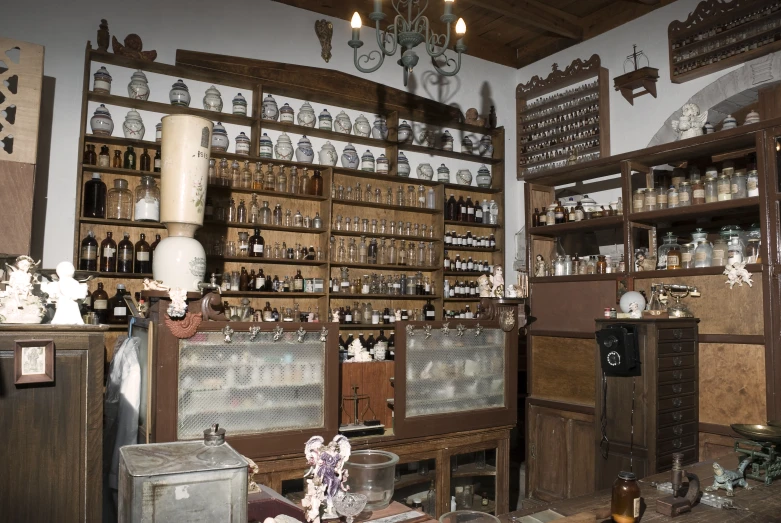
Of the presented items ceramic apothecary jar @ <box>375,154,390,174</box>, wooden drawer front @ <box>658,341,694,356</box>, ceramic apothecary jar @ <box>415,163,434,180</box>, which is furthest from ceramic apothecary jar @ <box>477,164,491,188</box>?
wooden drawer front @ <box>658,341,694,356</box>

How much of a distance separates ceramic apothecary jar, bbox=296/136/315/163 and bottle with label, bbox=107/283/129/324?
1914 mm

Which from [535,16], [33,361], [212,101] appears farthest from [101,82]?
[535,16]

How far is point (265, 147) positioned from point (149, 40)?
1270 mm

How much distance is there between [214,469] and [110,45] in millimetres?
4553

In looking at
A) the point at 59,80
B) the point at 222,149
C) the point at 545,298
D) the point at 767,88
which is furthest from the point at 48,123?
the point at 767,88

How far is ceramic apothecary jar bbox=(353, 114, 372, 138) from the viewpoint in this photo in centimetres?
566

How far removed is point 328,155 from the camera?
543cm

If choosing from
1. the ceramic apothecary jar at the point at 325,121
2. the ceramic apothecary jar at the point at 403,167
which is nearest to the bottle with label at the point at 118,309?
the ceramic apothecary jar at the point at 325,121

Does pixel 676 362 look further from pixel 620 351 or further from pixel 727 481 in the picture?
pixel 727 481

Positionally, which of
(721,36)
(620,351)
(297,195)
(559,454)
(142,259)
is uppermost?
(721,36)

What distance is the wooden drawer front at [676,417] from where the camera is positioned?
353 cm

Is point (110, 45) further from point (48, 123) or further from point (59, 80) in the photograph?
point (48, 123)

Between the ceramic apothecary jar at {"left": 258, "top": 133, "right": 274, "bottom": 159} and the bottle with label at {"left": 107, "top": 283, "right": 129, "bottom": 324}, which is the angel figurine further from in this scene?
the ceramic apothecary jar at {"left": 258, "top": 133, "right": 274, "bottom": 159}

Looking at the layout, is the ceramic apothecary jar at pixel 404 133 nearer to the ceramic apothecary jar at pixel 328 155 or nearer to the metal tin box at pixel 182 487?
the ceramic apothecary jar at pixel 328 155
